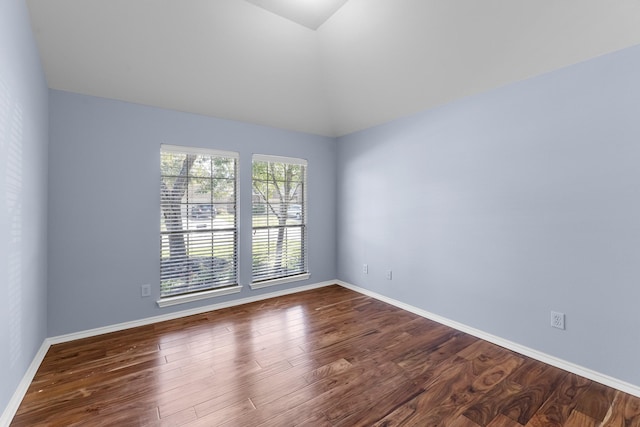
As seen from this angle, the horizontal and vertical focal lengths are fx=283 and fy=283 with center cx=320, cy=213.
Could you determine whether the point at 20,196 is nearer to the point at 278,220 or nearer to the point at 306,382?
the point at 306,382

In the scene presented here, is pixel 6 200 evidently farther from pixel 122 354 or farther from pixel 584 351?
pixel 584 351

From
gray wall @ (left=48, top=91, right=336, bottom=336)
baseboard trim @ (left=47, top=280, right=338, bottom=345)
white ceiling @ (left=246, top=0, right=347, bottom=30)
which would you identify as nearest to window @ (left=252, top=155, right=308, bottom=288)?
baseboard trim @ (left=47, top=280, right=338, bottom=345)

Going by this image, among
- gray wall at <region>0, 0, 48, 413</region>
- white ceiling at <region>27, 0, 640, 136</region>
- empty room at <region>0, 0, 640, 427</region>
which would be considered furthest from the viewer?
white ceiling at <region>27, 0, 640, 136</region>

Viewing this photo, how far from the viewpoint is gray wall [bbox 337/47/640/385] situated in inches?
79.1

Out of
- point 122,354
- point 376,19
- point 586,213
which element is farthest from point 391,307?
point 376,19

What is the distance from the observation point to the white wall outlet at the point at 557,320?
2.27 meters

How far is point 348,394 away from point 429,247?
6.21ft

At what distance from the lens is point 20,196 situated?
1.90 metres

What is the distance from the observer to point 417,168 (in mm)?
3359

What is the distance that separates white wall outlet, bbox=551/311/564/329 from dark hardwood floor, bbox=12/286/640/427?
33cm

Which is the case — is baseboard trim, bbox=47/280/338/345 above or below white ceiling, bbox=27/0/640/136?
below

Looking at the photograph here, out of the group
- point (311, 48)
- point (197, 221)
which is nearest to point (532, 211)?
point (311, 48)

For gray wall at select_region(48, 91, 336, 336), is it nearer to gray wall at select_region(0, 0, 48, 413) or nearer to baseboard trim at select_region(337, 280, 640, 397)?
gray wall at select_region(0, 0, 48, 413)

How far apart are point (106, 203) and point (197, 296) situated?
4.53 feet
